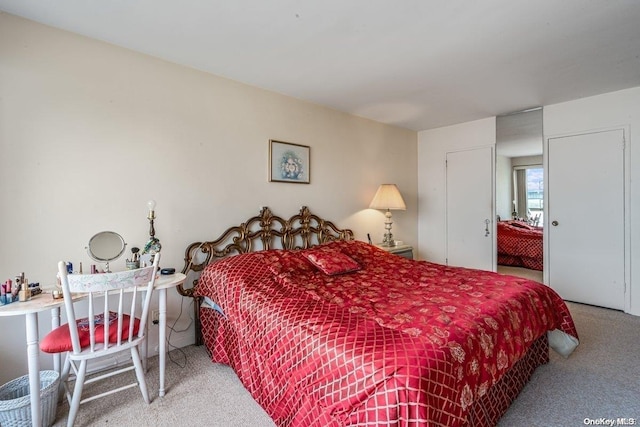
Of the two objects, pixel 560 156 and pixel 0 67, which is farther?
pixel 560 156

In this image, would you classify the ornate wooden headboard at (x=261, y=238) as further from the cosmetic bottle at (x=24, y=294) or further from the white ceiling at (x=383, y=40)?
the white ceiling at (x=383, y=40)

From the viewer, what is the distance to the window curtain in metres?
4.16

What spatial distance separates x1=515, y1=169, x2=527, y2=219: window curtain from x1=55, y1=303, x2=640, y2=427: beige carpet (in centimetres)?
207

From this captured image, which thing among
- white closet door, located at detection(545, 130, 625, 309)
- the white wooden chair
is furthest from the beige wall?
white closet door, located at detection(545, 130, 625, 309)

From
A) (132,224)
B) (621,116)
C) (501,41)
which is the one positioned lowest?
(132,224)

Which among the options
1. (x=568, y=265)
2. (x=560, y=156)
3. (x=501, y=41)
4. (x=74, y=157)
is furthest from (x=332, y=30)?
(x=568, y=265)

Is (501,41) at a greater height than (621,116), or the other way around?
(501,41)

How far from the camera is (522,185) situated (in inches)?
164

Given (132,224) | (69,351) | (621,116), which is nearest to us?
(69,351)

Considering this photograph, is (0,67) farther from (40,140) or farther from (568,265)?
(568,265)

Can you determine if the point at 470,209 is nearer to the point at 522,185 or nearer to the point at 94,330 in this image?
the point at 522,185

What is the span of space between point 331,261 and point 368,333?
52.4 inches

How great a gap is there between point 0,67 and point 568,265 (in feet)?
18.5

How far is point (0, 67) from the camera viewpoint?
6.34 feet
